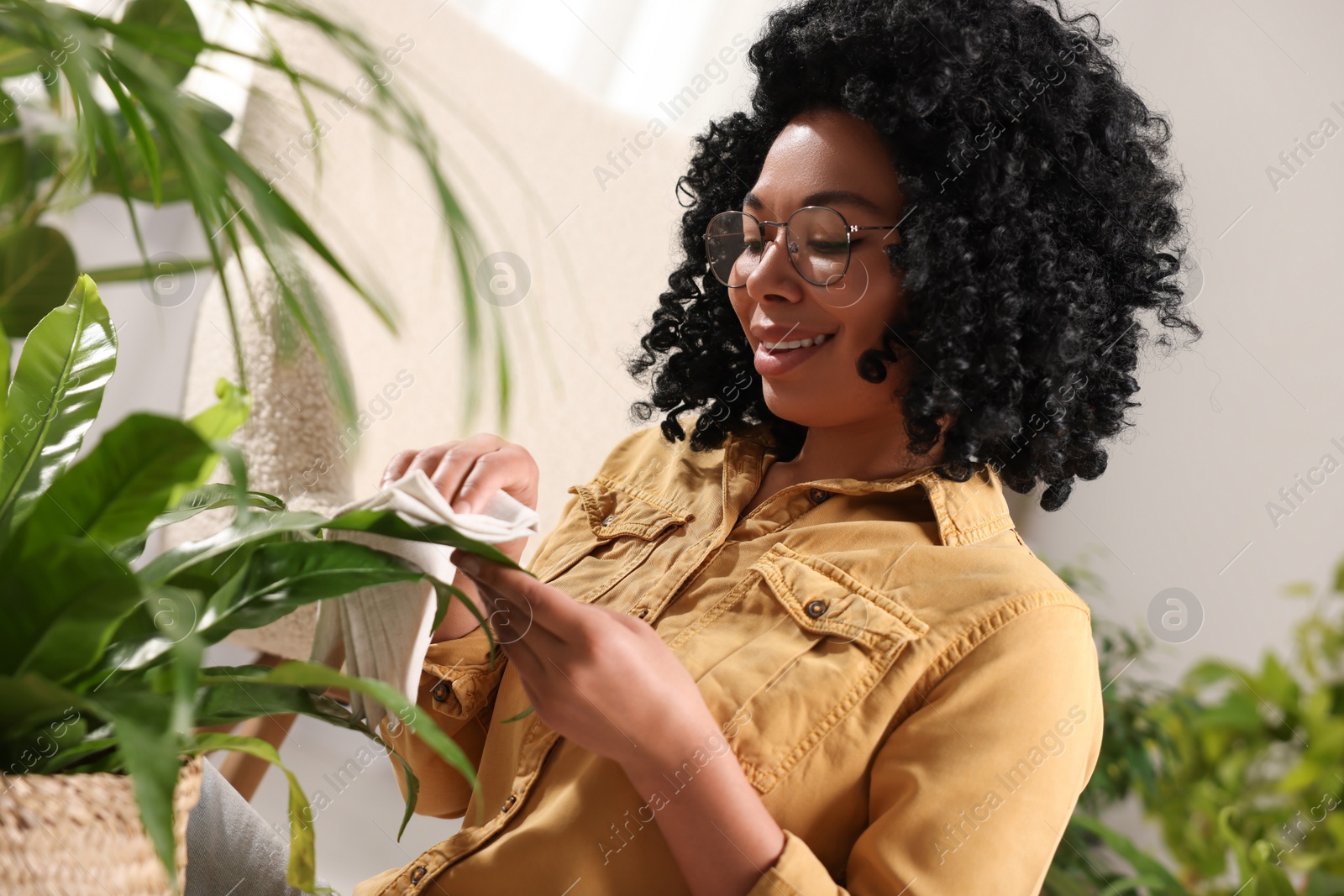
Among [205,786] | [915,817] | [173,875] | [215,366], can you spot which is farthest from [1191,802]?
[215,366]

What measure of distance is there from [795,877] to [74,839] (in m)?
0.39

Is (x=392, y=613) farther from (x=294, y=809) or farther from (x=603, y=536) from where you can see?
(x=603, y=536)

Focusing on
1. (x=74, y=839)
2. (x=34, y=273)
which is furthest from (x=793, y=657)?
(x=34, y=273)

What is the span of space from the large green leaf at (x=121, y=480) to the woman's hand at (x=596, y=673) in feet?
0.71

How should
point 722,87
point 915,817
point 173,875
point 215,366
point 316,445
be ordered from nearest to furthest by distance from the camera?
point 173,875 < point 915,817 < point 316,445 < point 215,366 < point 722,87

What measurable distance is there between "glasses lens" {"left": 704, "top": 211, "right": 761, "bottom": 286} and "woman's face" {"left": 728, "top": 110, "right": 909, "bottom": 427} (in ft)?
0.05

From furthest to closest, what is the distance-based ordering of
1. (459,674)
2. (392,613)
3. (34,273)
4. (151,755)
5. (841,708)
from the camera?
(34,273) < (459,674) < (841,708) < (392,613) < (151,755)

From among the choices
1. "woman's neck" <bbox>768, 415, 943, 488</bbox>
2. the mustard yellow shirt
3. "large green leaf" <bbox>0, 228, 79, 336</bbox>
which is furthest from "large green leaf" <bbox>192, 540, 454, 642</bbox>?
"large green leaf" <bbox>0, 228, 79, 336</bbox>

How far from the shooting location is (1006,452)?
0.83 meters

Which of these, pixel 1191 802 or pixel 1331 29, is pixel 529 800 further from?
pixel 1331 29

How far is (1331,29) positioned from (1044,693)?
1.13 metres

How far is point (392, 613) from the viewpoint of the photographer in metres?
0.59

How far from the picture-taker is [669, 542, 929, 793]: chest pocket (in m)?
0.70

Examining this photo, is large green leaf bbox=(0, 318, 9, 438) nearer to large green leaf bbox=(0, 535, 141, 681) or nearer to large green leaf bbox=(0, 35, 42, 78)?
large green leaf bbox=(0, 535, 141, 681)
